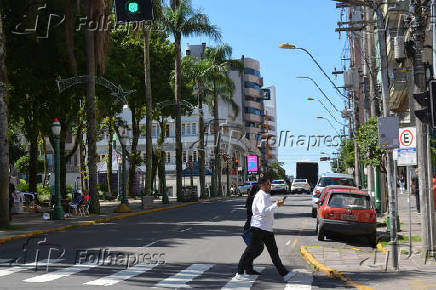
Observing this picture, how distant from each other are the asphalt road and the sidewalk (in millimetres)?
438

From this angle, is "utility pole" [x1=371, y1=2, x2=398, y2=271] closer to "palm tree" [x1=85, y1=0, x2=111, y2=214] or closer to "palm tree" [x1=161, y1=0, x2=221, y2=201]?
"palm tree" [x1=85, y1=0, x2=111, y2=214]

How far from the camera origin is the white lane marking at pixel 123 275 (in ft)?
35.1

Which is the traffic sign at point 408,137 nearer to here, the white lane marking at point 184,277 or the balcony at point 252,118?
the white lane marking at point 184,277

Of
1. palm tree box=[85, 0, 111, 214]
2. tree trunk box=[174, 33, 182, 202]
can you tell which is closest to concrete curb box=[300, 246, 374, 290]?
palm tree box=[85, 0, 111, 214]

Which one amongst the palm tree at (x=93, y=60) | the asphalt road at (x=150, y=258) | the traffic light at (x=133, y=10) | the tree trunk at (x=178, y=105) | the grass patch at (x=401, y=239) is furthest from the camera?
the tree trunk at (x=178, y=105)

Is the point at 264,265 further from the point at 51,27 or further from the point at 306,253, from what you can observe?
the point at 51,27

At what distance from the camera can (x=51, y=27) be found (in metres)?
32.9

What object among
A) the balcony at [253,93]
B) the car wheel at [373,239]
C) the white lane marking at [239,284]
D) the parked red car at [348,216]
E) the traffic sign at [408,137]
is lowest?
the car wheel at [373,239]

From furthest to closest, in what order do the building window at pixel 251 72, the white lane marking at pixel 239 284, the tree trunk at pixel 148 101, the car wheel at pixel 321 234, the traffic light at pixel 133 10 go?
the building window at pixel 251 72
the tree trunk at pixel 148 101
the car wheel at pixel 321 234
the traffic light at pixel 133 10
the white lane marking at pixel 239 284

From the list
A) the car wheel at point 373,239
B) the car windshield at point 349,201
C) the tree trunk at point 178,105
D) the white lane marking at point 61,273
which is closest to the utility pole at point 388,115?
the car wheel at point 373,239

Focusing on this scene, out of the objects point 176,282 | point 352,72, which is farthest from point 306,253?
point 352,72

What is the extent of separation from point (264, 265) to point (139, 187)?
2541 inches

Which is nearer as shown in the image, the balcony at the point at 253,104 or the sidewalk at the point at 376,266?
the sidewalk at the point at 376,266

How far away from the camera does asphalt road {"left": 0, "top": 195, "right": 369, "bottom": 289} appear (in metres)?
10.8
